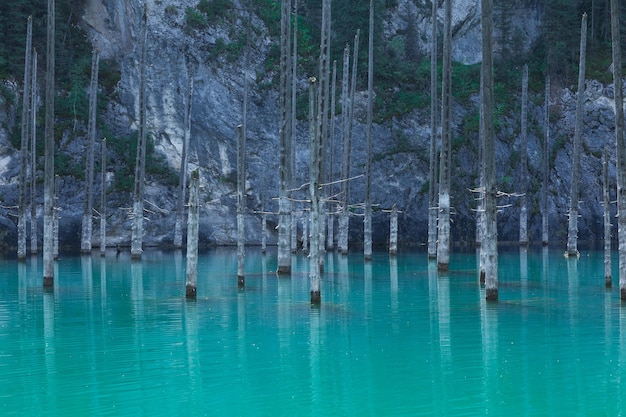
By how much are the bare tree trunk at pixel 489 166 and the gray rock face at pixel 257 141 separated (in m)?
40.6

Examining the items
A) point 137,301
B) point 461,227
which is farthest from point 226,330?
point 461,227

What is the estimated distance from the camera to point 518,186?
72.1m

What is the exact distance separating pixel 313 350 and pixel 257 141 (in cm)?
5623

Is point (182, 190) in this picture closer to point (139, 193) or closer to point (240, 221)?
point (139, 193)

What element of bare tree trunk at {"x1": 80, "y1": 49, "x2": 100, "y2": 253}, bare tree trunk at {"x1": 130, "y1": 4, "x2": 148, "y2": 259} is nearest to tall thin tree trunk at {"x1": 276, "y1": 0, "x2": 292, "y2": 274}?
bare tree trunk at {"x1": 130, "y1": 4, "x2": 148, "y2": 259}

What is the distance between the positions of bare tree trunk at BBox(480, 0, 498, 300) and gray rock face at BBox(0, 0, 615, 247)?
40616mm

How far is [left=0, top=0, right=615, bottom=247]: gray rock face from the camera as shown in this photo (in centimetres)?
6888

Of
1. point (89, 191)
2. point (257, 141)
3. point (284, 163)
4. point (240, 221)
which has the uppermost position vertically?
point (257, 141)

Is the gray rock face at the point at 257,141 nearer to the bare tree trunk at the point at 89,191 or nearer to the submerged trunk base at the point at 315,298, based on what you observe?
the bare tree trunk at the point at 89,191

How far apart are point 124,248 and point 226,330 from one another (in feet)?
145

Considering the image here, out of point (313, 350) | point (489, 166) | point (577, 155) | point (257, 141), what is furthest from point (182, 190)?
point (313, 350)

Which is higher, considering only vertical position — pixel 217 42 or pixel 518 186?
pixel 217 42

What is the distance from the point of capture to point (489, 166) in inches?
1005

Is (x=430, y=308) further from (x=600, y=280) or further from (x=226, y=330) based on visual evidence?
(x=600, y=280)
